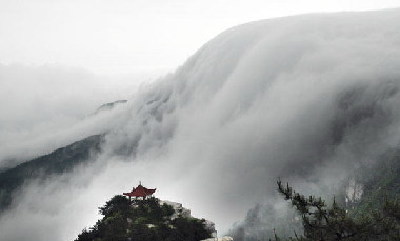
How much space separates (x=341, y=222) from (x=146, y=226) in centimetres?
2926

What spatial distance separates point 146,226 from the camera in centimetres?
4994

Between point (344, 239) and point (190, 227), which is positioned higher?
point (190, 227)

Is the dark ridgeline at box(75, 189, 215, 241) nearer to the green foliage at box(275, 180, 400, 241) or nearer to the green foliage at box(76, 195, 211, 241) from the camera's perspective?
the green foliage at box(76, 195, 211, 241)

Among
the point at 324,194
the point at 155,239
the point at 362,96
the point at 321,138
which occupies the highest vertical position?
the point at 362,96

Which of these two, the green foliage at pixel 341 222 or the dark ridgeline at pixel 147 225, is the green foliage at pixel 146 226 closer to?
the dark ridgeline at pixel 147 225

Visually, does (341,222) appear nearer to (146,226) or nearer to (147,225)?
(146,226)

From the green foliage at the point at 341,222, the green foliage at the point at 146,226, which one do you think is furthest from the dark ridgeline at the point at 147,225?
the green foliage at the point at 341,222

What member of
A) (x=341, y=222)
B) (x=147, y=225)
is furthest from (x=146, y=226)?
(x=341, y=222)

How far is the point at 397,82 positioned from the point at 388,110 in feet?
55.1

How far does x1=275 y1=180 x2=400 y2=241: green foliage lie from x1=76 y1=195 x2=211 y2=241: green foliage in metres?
21.8

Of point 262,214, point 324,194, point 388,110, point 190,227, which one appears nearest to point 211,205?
point 262,214

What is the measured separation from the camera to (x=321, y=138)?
19900cm

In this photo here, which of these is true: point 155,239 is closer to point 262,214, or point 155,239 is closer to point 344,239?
point 344,239

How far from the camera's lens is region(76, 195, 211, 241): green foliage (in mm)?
47656
